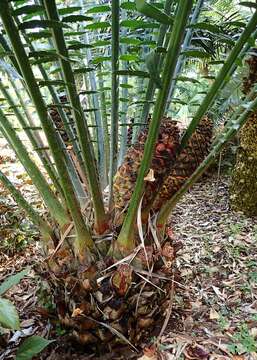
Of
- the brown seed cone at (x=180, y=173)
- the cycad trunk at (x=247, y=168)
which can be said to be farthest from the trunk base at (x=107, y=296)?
the cycad trunk at (x=247, y=168)

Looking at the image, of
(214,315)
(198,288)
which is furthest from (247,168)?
(214,315)

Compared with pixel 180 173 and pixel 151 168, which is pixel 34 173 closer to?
pixel 151 168

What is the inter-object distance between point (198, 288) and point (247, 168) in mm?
937

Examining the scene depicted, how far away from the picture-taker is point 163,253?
1.14m

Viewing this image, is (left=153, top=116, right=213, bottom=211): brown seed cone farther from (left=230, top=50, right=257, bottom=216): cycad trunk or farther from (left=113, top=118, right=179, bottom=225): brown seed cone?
(left=230, top=50, right=257, bottom=216): cycad trunk

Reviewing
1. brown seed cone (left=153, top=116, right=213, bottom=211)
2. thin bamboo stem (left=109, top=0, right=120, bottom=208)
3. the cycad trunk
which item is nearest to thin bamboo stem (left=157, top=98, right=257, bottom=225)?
brown seed cone (left=153, top=116, right=213, bottom=211)

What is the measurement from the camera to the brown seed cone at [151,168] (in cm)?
103

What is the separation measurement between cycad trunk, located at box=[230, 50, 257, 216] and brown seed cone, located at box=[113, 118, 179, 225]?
114cm

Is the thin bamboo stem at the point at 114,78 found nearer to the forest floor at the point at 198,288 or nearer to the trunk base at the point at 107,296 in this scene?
the trunk base at the point at 107,296

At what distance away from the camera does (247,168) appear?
215 cm

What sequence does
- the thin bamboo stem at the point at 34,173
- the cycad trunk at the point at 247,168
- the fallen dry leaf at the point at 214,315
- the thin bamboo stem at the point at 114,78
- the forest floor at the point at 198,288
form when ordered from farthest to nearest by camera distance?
the cycad trunk at the point at 247,168 → the fallen dry leaf at the point at 214,315 → the forest floor at the point at 198,288 → the thin bamboo stem at the point at 34,173 → the thin bamboo stem at the point at 114,78

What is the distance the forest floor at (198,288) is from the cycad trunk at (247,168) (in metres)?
0.09

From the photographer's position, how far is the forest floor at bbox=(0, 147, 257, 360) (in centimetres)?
114

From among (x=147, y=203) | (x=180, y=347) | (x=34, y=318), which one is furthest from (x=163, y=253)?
(x=34, y=318)
